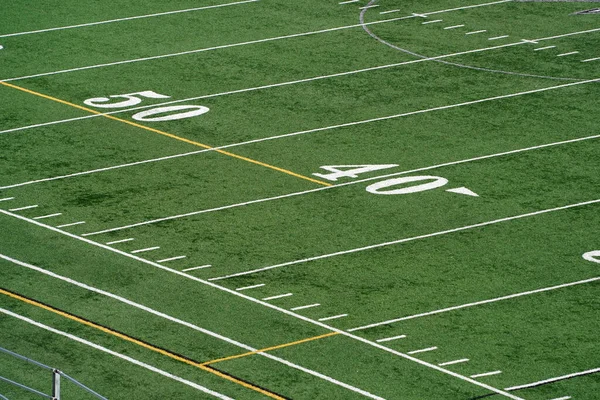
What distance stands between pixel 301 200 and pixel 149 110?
4.04 metres

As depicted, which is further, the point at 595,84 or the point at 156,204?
the point at 595,84

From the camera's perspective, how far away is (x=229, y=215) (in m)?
16.6

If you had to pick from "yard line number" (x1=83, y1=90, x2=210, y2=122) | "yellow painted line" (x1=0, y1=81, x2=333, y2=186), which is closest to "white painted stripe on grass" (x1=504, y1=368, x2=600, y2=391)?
"yellow painted line" (x1=0, y1=81, x2=333, y2=186)

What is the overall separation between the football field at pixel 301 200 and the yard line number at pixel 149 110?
0.06 metres

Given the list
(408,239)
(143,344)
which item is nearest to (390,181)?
(408,239)

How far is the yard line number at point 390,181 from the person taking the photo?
17297mm

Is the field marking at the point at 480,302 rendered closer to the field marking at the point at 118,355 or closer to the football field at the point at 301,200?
the football field at the point at 301,200

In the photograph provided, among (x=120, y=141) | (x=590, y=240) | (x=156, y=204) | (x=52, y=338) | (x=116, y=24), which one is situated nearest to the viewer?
(x=52, y=338)

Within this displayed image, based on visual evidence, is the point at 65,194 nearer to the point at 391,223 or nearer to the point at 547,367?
the point at 391,223

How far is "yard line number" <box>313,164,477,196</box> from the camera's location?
17297mm

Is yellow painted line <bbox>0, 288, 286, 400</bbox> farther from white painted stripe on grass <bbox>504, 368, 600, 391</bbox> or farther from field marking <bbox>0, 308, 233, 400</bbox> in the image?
→ white painted stripe on grass <bbox>504, 368, 600, 391</bbox>

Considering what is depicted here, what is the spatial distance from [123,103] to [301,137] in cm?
297

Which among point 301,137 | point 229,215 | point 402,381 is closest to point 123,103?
point 301,137

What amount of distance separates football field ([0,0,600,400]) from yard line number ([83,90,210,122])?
57 mm
